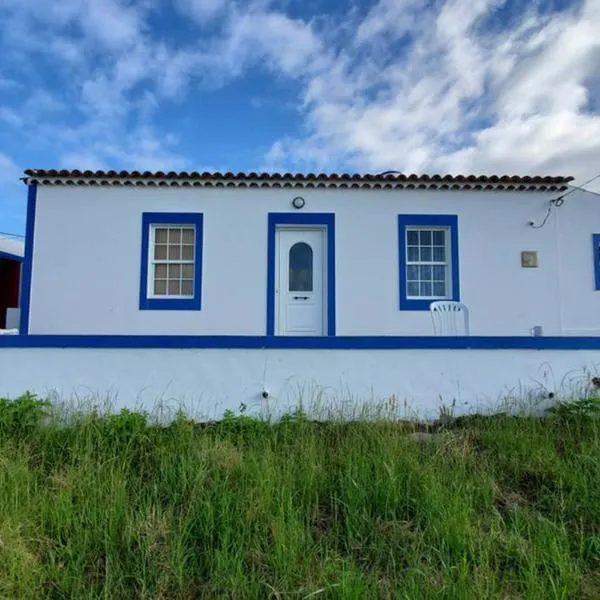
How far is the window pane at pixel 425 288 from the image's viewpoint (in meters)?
8.60

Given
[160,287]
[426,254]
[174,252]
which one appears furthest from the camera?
[426,254]

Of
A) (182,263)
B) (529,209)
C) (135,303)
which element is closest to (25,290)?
(135,303)

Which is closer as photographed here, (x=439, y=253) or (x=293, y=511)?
(x=293, y=511)

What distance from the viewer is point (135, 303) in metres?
8.27

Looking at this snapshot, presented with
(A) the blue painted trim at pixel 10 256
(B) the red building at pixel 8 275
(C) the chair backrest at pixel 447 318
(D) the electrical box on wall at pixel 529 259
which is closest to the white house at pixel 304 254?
(D) the electrical box on wall at pixel 529 259

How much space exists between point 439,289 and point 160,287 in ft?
17.6

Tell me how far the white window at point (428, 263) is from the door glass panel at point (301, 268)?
6.19 feet

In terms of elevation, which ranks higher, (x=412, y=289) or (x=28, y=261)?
(x=28, y=261)

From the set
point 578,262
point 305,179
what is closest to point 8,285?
point 305,179

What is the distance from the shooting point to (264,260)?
8.43 metres

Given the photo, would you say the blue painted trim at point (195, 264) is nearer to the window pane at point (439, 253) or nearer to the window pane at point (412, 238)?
the window pane at point (412, 238)

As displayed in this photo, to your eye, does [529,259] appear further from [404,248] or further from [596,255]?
[404,248]

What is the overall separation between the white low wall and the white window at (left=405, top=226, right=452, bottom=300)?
138 inches

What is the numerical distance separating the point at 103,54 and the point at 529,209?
10.2 metres
